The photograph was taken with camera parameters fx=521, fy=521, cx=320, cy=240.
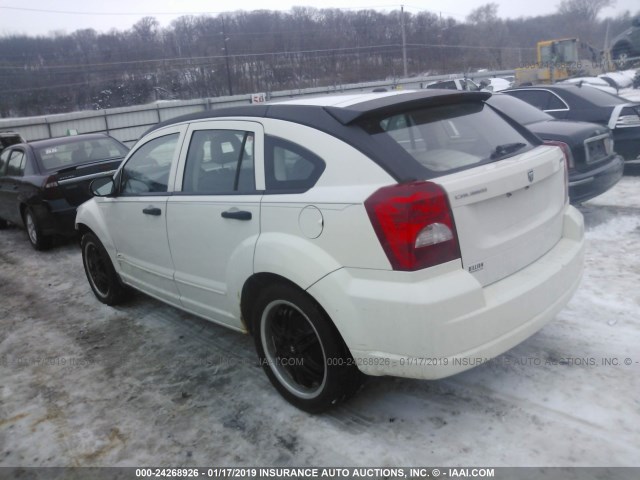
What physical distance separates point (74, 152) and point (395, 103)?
6.37 meters

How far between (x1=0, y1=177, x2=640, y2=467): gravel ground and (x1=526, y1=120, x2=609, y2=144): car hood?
211 centimetres

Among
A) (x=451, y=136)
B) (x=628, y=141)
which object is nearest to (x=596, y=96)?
(x=628, y=141)

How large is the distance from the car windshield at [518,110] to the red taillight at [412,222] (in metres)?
4.88

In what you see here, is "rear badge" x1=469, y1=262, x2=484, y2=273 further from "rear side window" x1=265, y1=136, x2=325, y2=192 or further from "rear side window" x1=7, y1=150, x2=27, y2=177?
"rear side window" x1=7, y1=150, x2=27, y2=177

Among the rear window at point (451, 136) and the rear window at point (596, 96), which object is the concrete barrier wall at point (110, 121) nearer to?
the rear window at point (596, 96)

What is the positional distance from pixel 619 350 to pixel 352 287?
198cm

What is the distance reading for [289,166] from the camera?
112 inches

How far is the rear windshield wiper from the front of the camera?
2869mm

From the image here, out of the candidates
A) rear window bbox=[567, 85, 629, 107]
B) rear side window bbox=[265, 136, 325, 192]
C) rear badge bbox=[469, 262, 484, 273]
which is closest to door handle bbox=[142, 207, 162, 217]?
rear side window bbox=[265, 136, 325, 192]

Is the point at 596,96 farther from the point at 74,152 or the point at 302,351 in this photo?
the point at 74,152

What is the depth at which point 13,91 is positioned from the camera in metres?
44.8

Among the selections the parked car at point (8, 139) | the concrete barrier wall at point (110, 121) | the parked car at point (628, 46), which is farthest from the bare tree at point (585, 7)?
the parked car at point (8, 139)

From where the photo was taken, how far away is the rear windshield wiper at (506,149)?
2.87 m

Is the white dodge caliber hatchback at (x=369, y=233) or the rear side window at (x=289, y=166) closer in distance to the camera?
the white dodge caliber hatchback at (x=369, y=233)
